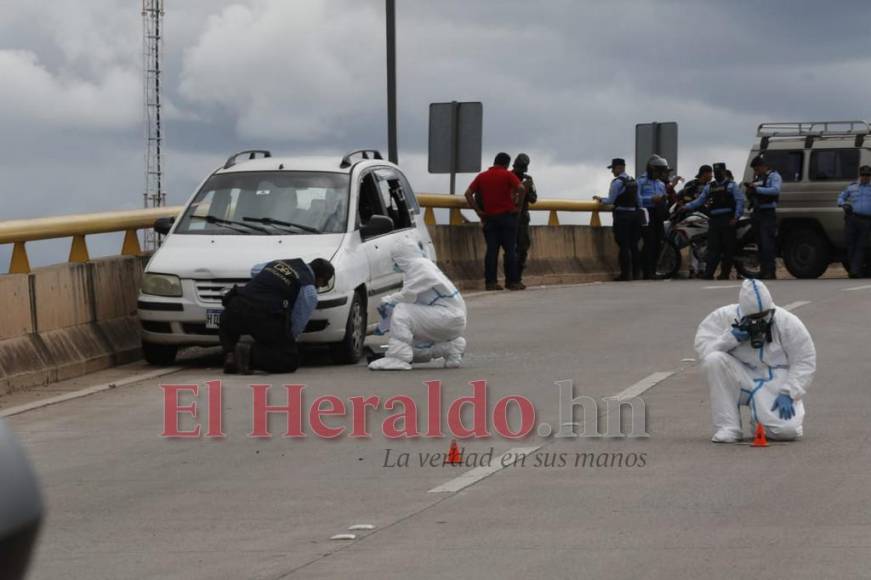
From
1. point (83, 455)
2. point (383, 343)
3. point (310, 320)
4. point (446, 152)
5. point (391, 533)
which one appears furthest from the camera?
point (446, 152)

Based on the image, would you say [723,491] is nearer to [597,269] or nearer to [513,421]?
[513,421]

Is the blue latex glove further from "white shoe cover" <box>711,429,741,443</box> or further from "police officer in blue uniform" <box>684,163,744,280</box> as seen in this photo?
"police officer in blue uniform" <box>684,163,744,280</box>

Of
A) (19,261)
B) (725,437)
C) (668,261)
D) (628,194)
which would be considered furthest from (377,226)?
(668,261)

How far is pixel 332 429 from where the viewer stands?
1251cm

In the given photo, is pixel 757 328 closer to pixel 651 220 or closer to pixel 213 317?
pixel 213 317

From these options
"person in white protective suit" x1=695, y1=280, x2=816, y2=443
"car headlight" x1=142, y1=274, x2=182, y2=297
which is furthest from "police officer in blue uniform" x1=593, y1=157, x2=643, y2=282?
"person in white protective suit" x1=695, y1=280, x2=816, y2=443

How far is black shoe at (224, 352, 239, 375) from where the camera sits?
15.9m

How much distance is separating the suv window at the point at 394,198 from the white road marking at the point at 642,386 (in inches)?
158

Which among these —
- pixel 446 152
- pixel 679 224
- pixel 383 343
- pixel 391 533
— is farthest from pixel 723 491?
pixel 679 224

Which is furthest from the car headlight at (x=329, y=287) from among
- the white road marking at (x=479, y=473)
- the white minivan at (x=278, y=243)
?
the white road marking at (x=479, y=473)

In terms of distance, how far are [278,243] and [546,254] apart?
14.2 metres

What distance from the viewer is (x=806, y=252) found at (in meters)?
31.3

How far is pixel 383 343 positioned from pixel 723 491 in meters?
9.67

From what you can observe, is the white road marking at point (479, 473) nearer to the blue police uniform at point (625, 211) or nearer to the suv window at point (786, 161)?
the blue police uniform at point (625, 211)
